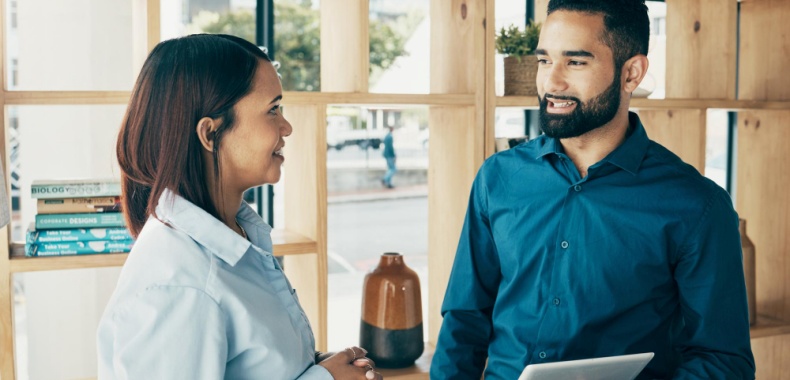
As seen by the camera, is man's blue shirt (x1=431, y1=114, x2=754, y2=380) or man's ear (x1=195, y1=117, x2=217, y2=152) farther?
man's blue shirt (x1=431, y1=114, x2=754, y2=380)

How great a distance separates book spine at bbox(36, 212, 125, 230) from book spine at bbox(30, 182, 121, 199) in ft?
0.17

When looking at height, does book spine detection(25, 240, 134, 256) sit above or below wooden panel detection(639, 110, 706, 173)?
below

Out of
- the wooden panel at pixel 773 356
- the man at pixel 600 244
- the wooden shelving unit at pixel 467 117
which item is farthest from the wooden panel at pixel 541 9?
the wooden panel at pixel 773 356

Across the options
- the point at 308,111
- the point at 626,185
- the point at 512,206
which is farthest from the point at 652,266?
the point at 308,111

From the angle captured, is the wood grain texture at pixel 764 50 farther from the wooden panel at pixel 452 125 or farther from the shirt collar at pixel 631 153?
the shirt collar at pixel 631 153

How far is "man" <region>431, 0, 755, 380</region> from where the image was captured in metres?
1.68

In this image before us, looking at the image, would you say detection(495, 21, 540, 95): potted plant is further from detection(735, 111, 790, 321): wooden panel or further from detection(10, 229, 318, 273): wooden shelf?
detection(735, 111, 790, 321): wooden panel

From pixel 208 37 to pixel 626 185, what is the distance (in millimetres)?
972

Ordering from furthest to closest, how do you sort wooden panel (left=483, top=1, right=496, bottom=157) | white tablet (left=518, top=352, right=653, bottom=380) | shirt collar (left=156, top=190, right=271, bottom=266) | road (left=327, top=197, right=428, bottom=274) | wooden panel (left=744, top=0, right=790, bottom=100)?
1. road (left=327, top=197, right=428, bottom=274)
2. wooden panel (left=744, top=0, right=790, bottom=100)
3. wooden panel (left=483, top=1, right=496, bottom=157)
4. white tablet (left=518, top=352, right=653, bottom=380)
5. shirt collar (left=156, top=190, right=271, bottom=266)

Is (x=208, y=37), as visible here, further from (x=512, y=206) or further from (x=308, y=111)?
(x=308, y=111)

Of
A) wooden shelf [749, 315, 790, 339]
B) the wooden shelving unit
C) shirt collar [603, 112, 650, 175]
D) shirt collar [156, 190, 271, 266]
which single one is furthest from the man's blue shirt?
wooden shelf [749, 315, 790, 339]

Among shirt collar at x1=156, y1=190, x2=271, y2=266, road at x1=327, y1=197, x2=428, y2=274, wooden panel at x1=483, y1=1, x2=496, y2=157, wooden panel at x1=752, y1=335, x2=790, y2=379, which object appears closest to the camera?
shirt collar at x1=156, y1=190, x2=271, y2=266

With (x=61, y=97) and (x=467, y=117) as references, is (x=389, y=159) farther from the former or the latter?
(x=61, y=97)

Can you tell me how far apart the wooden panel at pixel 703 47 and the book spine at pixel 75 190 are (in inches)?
77.9
